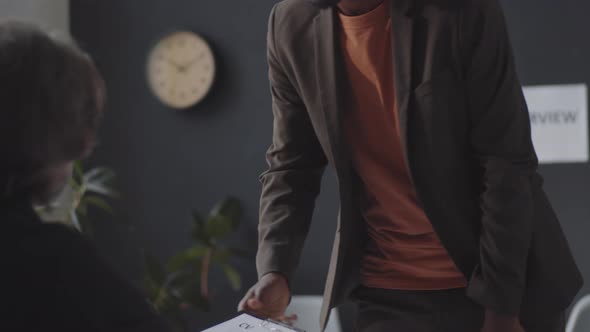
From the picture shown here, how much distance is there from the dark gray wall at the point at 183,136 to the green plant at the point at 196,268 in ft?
0.58

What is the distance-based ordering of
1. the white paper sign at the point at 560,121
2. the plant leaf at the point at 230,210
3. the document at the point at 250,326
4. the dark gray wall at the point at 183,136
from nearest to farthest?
the document at the point at 250,326
the white paper sign at the point at 560,121
the plant leaf at the point at 230,210
the dark gray wall at the point at 183,136

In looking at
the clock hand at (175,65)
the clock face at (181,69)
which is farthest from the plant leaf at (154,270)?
the clock hand at (175,65)

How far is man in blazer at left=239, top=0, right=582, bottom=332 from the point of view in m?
1.29

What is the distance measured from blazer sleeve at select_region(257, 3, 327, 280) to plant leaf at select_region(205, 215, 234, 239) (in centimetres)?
207

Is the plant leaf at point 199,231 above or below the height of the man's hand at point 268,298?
below

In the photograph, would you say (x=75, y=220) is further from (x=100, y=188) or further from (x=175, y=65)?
(x=175, y=65)

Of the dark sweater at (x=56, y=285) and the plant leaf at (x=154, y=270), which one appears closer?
the dark sweater at (x=56, y=285)

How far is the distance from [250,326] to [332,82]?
0.50 meters

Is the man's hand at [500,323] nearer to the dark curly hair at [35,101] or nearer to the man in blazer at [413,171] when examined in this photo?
the man in blazer at [413,171]

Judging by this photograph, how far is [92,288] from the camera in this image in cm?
82

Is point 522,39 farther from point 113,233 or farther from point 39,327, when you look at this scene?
point 39,327

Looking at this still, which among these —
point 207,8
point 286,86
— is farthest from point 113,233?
point 286,86

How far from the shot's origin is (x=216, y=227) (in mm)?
3629

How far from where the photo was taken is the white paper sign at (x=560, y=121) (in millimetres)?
3318
